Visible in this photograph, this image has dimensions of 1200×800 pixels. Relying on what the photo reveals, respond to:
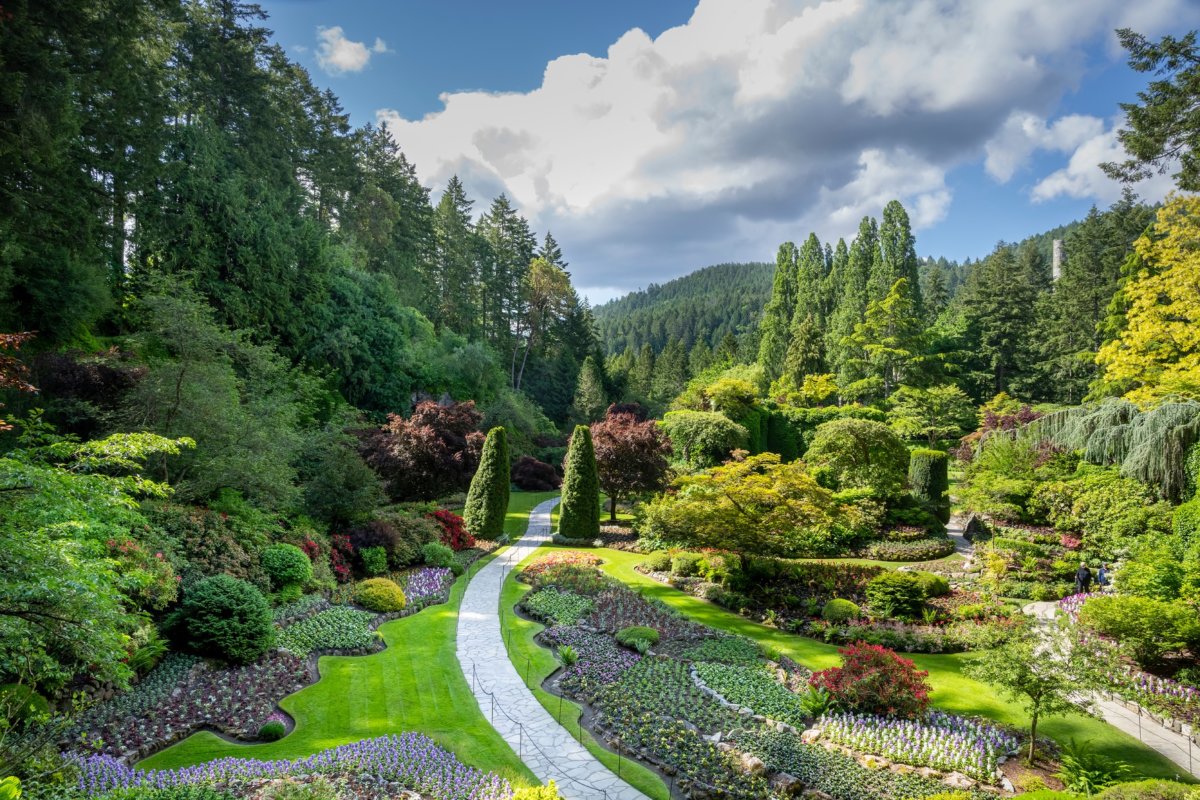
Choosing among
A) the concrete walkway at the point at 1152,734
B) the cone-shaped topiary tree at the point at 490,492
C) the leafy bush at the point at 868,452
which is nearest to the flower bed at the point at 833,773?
the concrete walkway at the point at 1152,734

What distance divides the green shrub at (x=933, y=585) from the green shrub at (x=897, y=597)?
0.64 m

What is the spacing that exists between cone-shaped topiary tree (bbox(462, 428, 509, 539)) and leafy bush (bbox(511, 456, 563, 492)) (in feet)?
40.8

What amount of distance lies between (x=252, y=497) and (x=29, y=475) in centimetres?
1045

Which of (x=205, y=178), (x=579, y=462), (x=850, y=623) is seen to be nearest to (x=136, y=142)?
(x=205, y=178)

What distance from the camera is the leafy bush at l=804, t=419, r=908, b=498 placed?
2261cm

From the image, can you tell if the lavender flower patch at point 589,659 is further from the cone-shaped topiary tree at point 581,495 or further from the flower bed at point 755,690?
the cone-shaped topiary tree at point 581,495

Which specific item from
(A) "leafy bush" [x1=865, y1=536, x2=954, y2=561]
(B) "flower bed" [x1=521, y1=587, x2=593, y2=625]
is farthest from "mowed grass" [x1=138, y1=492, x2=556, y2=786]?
(A) "leafy bush" [x1=865, y1=536, x2=954, y2=561]

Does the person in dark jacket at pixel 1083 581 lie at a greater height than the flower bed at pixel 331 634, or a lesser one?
greater

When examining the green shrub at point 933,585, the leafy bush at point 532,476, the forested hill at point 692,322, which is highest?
the forested hill at point 692,322

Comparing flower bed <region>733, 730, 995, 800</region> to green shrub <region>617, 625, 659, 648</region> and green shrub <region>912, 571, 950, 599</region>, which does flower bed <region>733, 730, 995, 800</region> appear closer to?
green shrub <region>617, 625, 659, 648</region>

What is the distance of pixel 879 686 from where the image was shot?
9.80m

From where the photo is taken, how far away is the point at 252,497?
1600 cm

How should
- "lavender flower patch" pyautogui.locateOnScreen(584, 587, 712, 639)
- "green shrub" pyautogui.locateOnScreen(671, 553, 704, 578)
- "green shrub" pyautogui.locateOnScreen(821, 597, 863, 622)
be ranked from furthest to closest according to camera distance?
"green shrub" pyautogui.locateOnScreen(671, 553, 704, 578), "green shrub" pyautogui.locateOnScreen(821, 597, 863, 622), "lavender flower patch" pyautogui.locateOnScreen(584, 587, 712, 639)

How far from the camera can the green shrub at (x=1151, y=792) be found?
18.6 ft
